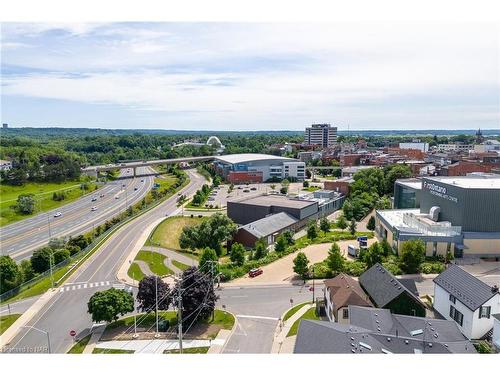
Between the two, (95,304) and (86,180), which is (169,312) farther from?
(86,180)

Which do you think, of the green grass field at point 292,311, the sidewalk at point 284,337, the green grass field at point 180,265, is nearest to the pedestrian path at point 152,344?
the sidewalk at point 284,337

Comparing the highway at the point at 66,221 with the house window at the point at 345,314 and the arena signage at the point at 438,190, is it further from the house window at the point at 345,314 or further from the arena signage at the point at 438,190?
the arena signage at the point at 438,190

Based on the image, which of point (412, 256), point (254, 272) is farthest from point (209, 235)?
point (412, 256)

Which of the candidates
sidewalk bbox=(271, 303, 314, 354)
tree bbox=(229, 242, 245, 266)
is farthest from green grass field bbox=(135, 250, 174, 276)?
sidewalk bbox=(271, 303, 314, 354)

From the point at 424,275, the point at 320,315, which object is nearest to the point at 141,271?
the point at 320,315

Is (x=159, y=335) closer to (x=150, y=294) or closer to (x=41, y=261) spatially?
(x=150, y=294)

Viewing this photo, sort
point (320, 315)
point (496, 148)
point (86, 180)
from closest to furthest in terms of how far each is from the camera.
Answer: point (320, 315)
point (86, 180)
point (496, 148)
